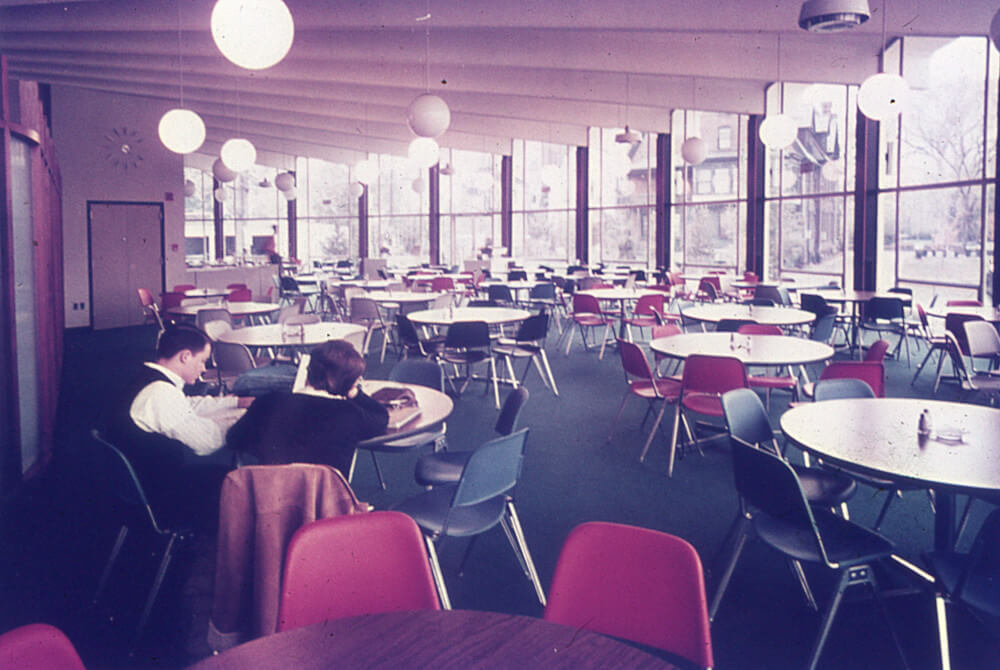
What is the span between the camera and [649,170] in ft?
48.6

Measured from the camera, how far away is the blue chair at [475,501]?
98.7 inches

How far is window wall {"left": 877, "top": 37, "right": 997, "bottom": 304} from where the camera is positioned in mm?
8555

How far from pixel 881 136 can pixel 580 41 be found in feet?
14.7

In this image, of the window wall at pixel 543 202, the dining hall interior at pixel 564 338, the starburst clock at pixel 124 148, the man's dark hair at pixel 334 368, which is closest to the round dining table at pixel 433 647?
the dining hall interior at pixel 564 338

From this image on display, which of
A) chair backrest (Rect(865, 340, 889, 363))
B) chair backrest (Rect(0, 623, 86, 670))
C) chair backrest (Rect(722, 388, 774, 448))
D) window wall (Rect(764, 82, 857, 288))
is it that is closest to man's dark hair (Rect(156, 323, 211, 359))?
chair backrest (Rect(0, 623, 86, 670))

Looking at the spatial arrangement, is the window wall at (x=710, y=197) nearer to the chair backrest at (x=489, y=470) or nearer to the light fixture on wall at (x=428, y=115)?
the light fixture on wall at (x=428, y=115)

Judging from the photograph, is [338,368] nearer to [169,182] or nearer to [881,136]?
[881,136]

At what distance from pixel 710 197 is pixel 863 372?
988 cm

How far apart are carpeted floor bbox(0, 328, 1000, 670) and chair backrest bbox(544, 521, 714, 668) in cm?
113

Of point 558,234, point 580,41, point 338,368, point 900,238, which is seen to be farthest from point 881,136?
point 338,368

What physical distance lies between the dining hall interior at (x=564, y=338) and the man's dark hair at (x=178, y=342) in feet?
1.46

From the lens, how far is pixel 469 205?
18828 mm

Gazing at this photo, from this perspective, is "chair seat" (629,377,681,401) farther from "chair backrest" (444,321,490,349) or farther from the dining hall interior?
"chair backrest" (444,321,490,349)

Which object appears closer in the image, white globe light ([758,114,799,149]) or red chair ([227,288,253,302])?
white globe light ([758,114,799,149])
